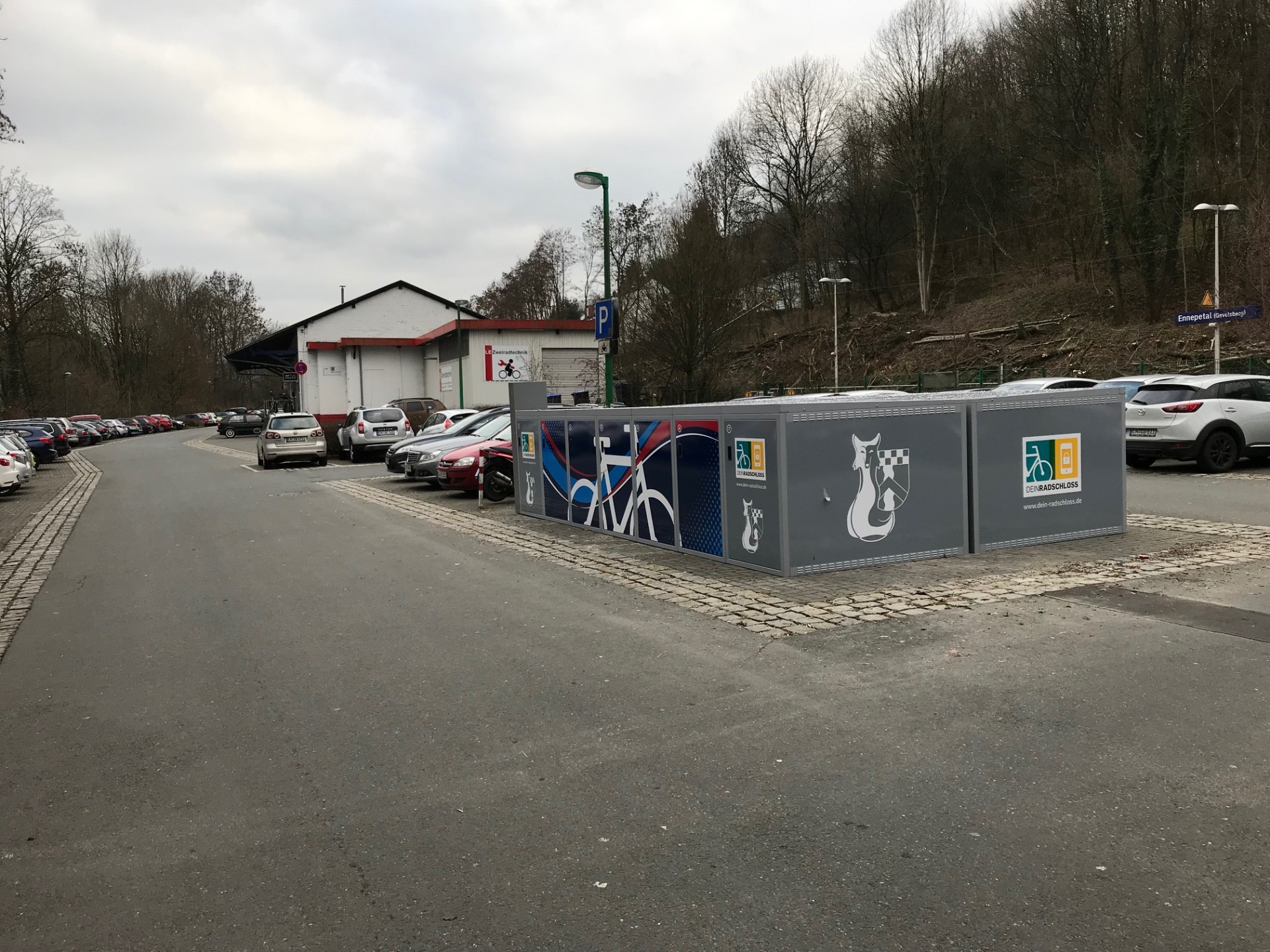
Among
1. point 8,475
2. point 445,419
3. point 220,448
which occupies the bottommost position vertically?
point 8,475

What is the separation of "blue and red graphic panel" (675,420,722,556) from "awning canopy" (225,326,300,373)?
49.5m

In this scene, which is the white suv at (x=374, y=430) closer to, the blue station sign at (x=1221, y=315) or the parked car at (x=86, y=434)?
the blue station sign at (x=1221, y=315)

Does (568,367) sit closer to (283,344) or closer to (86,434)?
(283,344)

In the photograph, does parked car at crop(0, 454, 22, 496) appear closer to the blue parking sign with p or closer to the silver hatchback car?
the silver hatchback car

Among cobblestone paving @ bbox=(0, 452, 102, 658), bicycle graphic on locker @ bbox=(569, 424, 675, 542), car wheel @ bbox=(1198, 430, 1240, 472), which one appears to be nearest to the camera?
cobblestone paving @ bbox=(0, 452, 102, 658)

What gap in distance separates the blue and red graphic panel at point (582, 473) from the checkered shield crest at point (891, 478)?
4136mm

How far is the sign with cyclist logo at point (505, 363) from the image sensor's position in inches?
1790

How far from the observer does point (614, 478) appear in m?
12.1

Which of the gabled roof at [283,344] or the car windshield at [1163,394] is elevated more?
the gabled roof at [283,344]

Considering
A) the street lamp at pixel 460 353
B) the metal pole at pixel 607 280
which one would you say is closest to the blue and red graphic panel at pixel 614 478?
the metal pole at pixel 607 280

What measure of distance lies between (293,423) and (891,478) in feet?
80.8

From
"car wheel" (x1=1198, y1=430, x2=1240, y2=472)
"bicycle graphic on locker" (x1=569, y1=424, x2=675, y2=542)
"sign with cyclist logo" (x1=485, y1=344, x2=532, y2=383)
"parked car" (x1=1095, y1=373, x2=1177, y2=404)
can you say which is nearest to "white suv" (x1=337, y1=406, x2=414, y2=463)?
"sign with cyclist logo" (x1=485, y1=344, x2=532, y2=383)

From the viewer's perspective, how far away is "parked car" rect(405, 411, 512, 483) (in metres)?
19.8

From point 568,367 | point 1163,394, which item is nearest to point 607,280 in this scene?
point 1163,394
